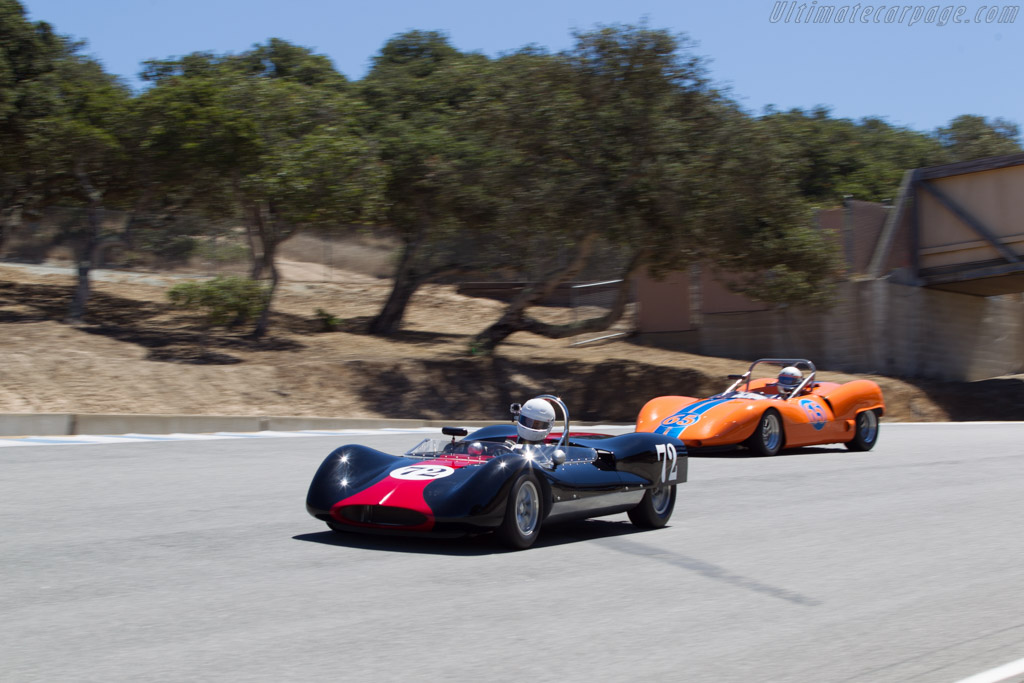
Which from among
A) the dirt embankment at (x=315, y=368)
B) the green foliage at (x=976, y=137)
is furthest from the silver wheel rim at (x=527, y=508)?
the green foliage at (x=976, y=137)

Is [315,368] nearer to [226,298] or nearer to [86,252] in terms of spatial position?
[226,298]

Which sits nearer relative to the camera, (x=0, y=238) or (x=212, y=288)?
(x=212, y=288)

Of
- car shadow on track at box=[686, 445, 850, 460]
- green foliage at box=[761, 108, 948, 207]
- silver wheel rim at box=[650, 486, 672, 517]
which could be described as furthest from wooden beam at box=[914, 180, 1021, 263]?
silver wheel rim at box=[650, 486, 672, 517]

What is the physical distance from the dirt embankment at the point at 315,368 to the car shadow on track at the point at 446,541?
41.9ft

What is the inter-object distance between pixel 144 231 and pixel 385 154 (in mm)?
7207

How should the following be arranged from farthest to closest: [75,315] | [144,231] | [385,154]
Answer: [144,231] < [385,154] < [75,315]

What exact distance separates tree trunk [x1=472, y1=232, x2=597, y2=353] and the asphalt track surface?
15.4 meters

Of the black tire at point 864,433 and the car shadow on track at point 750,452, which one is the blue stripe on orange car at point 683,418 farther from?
the black tire at point 864,433

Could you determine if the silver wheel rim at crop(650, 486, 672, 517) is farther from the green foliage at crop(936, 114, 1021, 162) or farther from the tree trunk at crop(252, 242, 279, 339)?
the green foliage at crop(936, 114, 1021, 162)

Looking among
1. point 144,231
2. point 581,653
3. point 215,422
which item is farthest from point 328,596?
point 144,231

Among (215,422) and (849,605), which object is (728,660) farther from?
(215,422)

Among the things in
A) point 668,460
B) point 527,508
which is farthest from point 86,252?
point 527,508

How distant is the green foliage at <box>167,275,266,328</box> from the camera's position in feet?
83.0

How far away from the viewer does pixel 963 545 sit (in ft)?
26.2
